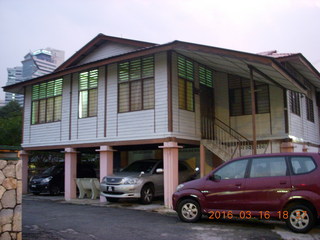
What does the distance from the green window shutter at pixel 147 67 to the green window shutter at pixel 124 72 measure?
82cm

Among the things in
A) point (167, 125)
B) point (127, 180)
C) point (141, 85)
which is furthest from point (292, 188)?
point (141, 85)

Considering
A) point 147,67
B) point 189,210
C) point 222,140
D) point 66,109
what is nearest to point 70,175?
point 66,109

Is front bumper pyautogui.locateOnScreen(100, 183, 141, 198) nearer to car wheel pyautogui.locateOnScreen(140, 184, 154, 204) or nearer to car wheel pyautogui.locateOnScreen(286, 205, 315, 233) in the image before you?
car wheel pyautogui.locateOnScreen(140, 184, 154, 204)

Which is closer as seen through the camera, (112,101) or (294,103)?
(112,101)

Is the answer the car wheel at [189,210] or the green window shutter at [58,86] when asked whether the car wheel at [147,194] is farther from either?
the green window shutter at [58,86]

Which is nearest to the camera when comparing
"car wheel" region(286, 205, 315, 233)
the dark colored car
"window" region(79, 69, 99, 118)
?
"car wheel" region(286, 205, 315, 233)

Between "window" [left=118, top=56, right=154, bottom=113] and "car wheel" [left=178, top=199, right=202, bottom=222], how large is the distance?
4.79m

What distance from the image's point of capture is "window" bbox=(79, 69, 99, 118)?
15.1 meters

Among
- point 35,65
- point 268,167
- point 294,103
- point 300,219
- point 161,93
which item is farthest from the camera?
point 35,65

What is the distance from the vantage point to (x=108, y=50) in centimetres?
1612

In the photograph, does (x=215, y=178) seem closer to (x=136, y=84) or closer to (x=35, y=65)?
(x=136, y=84)

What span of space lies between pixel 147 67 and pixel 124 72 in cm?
115
